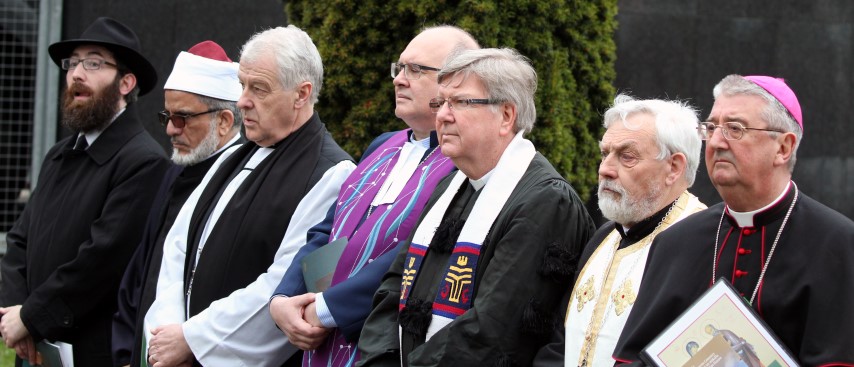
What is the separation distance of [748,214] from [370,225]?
177cm

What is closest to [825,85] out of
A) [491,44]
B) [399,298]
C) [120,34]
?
[491,44]

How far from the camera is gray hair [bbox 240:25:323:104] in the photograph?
5176mm

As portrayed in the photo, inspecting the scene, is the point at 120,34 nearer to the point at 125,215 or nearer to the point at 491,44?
the point at 125,215

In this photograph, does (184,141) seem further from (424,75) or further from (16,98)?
(16,98)

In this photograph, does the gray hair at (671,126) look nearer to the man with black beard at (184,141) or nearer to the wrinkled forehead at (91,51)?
the man with black beard at (184,141)

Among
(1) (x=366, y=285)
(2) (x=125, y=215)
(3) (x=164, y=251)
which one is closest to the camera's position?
(1) (x=366, y=285)

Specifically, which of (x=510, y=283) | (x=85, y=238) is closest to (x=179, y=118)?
(x=85, y=238)

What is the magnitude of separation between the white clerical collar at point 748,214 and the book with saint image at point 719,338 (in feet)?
0.87

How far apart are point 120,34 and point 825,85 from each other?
22.7 ft

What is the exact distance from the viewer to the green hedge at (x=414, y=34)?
6.95m

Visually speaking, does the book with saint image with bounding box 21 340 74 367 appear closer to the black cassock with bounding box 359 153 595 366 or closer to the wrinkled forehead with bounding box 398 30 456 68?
the black cassock with bounding box 359 153 595 366

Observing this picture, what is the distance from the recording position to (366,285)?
448 centimetres

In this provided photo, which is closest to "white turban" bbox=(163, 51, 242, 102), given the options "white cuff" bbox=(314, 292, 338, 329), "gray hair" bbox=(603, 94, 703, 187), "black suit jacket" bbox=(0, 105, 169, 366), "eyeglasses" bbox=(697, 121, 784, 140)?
"black suit jacket" bbox=(0, 105, 169, 366)

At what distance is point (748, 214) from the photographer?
10.9ft
